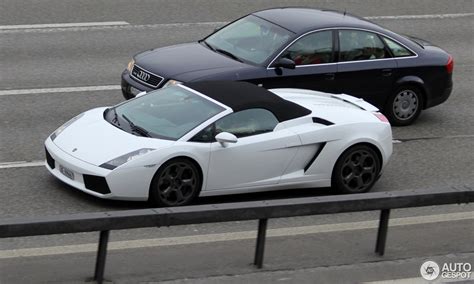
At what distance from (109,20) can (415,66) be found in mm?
6918

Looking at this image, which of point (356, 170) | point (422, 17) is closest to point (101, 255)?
point (356, 170)

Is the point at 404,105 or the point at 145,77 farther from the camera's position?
the point at 404,105

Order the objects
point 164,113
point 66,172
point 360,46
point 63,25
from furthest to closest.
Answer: point 63,25 → point 360,46 → point 164,113 → point 66,172

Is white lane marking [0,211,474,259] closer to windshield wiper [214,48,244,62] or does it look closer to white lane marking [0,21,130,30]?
windshield wiper [214,48,244,62]

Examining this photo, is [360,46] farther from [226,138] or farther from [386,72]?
[226,138]

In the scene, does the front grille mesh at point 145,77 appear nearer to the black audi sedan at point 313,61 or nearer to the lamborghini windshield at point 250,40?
the black audi sedan at point 313,61

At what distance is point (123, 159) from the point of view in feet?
35.2

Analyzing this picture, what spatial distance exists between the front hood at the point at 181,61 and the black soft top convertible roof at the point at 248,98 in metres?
1.66

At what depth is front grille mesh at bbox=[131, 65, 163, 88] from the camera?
13.7 m

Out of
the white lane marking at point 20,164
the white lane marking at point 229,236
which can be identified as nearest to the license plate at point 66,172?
the white lane marking at point 20,164

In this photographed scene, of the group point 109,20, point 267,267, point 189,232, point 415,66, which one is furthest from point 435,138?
point 109,20

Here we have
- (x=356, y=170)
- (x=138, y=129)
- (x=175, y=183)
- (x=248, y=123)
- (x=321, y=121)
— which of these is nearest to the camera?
(x=175, y=183)

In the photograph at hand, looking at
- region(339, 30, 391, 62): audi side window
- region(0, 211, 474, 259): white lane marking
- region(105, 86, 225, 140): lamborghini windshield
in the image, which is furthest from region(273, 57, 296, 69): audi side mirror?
region(0, 211, 474, 259): white lane marking

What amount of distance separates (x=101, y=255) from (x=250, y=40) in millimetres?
7015
